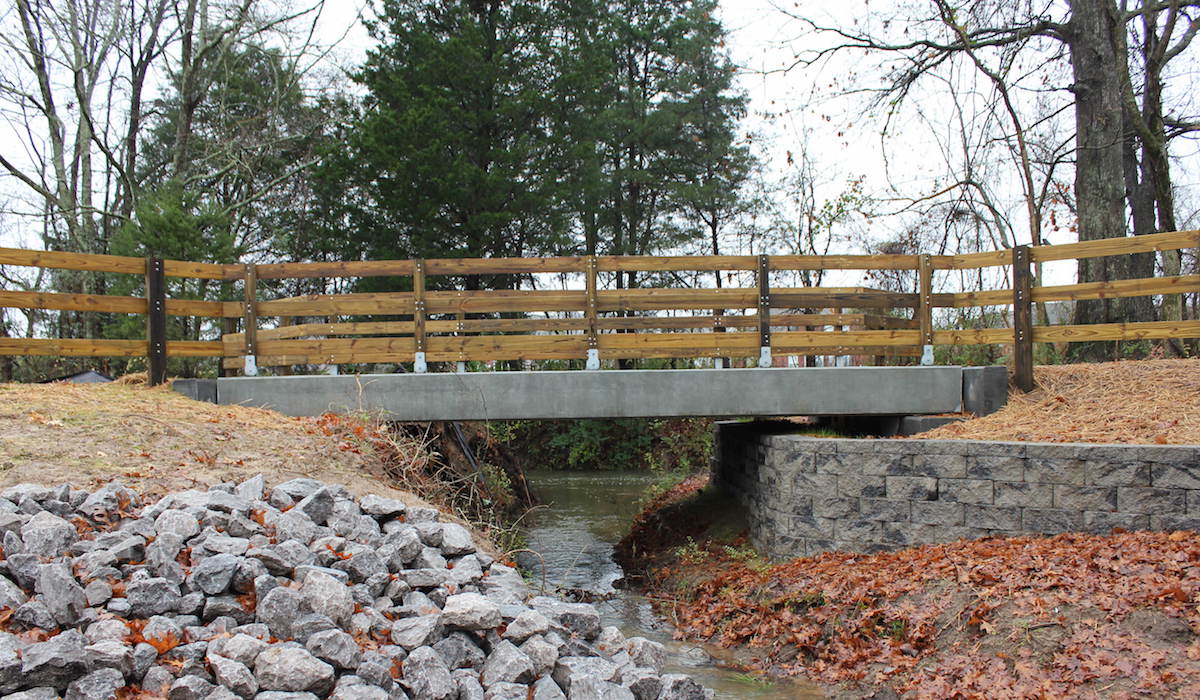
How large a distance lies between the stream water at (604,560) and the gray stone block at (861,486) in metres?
1.87

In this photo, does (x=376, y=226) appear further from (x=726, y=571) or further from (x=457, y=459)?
(x=726, y=571)

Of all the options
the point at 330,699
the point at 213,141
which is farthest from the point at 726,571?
the point at 213,141

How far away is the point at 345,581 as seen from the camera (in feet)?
14.7

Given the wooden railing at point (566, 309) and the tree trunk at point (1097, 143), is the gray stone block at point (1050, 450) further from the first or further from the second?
the tree trunk at point (1097, 143)

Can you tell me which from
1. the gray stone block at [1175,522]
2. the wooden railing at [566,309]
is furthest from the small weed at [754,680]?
the wooden railing at [566,309]

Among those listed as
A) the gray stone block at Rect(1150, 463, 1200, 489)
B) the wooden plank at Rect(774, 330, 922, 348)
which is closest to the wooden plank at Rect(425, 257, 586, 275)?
the wooden plank at Rect(774, 330, 922, 348)

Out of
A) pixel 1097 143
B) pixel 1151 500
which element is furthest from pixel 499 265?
pixel 1097 143

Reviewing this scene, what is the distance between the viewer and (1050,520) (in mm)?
6680

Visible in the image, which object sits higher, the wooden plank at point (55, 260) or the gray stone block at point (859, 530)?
the wooden plank at point (55, 260)

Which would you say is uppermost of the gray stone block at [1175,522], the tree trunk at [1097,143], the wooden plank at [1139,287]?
the tree trunk at [1097,143]

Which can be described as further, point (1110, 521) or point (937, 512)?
point (937, 512)

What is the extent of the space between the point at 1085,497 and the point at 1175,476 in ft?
2.01

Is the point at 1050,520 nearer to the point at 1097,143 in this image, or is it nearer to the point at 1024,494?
the point at 1024,494

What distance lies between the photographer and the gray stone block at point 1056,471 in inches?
258
